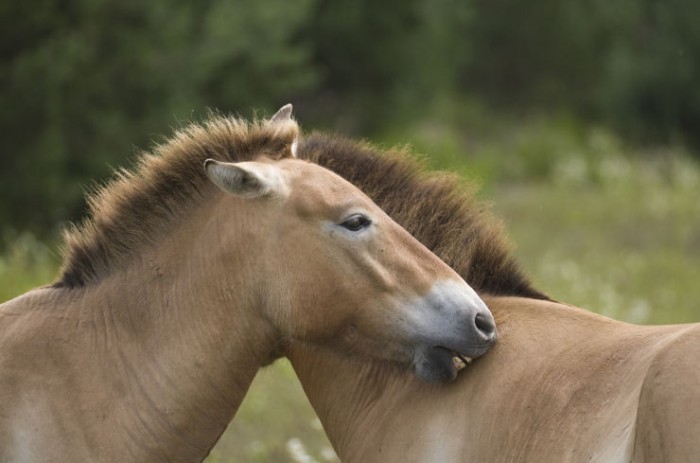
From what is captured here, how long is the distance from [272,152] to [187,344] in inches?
32.9

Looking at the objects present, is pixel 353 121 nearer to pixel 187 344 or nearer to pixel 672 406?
pixel 187 344

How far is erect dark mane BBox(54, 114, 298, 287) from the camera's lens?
455 cm

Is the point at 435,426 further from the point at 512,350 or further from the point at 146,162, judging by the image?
the point at 146,162

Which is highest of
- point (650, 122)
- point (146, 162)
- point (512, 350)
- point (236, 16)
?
point (146, 162)

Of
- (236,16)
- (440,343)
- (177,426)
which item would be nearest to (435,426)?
(440,343)

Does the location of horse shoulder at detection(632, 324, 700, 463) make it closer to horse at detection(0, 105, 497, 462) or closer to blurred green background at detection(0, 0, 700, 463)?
horse at detection(0, 105, 497, 462)

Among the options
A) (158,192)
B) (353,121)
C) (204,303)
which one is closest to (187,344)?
(204,303)

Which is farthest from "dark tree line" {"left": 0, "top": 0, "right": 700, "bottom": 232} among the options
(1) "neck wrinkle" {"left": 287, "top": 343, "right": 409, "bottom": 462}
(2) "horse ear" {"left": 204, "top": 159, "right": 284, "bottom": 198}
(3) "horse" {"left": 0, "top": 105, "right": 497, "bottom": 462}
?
(1) "neck wrinkle" {"left": 287, "top": 343, "right": 409, "bottom": 462}

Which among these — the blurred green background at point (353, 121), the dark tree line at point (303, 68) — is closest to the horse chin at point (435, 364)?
the blurred green background at point (353, 121)

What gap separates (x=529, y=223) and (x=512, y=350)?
13.5 meters

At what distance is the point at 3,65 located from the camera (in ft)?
42.0

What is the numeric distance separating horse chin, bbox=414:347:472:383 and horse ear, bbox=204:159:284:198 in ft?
2.70

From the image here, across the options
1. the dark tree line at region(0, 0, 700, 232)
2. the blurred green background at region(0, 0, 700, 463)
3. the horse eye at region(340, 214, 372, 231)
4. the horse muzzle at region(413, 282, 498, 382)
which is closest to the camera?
the horse muzzle at region(413, 282, 498, 382)

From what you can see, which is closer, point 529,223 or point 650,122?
point 529,223
